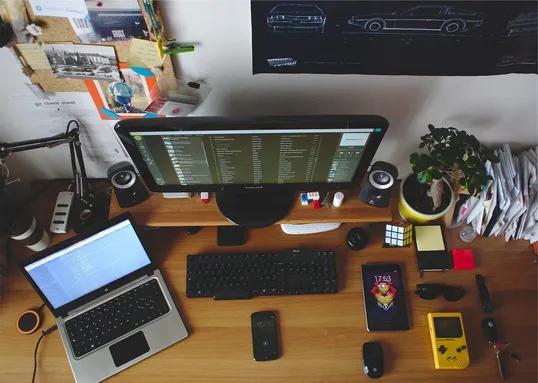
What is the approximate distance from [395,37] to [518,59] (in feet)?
1.02

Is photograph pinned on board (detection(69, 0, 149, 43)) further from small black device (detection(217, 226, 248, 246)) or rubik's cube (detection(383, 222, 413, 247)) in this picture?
rubik's cube (detection(383, 222, 413, 247))

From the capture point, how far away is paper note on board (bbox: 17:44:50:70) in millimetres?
991

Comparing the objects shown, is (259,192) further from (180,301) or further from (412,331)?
(412,331)

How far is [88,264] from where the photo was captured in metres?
1.21

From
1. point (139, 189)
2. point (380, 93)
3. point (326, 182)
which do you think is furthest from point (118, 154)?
point (380, 93)

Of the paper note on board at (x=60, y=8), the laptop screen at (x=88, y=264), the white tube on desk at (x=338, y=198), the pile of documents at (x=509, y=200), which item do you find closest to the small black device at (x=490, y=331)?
the pile of documents at (x=509, y=200)

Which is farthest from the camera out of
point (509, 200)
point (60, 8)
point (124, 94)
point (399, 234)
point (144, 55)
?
point (399, 234)

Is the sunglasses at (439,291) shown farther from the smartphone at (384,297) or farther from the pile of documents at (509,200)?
the pile of documents at (509,200)

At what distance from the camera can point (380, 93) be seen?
1.13 metres

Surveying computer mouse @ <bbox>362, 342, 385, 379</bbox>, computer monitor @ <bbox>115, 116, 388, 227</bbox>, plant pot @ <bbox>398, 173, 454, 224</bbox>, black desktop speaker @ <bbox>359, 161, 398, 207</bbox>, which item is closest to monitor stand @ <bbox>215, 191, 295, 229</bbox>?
computer monitor @ <bbox>115, 116, 388, 227</bbox>

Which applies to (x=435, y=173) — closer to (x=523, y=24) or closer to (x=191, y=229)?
(x=523, y=24)

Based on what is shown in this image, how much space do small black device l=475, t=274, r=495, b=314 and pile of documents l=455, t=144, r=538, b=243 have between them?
6.0 inches

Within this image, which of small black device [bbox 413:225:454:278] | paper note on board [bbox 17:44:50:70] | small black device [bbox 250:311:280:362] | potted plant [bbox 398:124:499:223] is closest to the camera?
paper note on board [bbox 17:44:50:70]

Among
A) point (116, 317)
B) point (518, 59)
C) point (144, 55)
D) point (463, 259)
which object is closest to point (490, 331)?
point (463, 259)
